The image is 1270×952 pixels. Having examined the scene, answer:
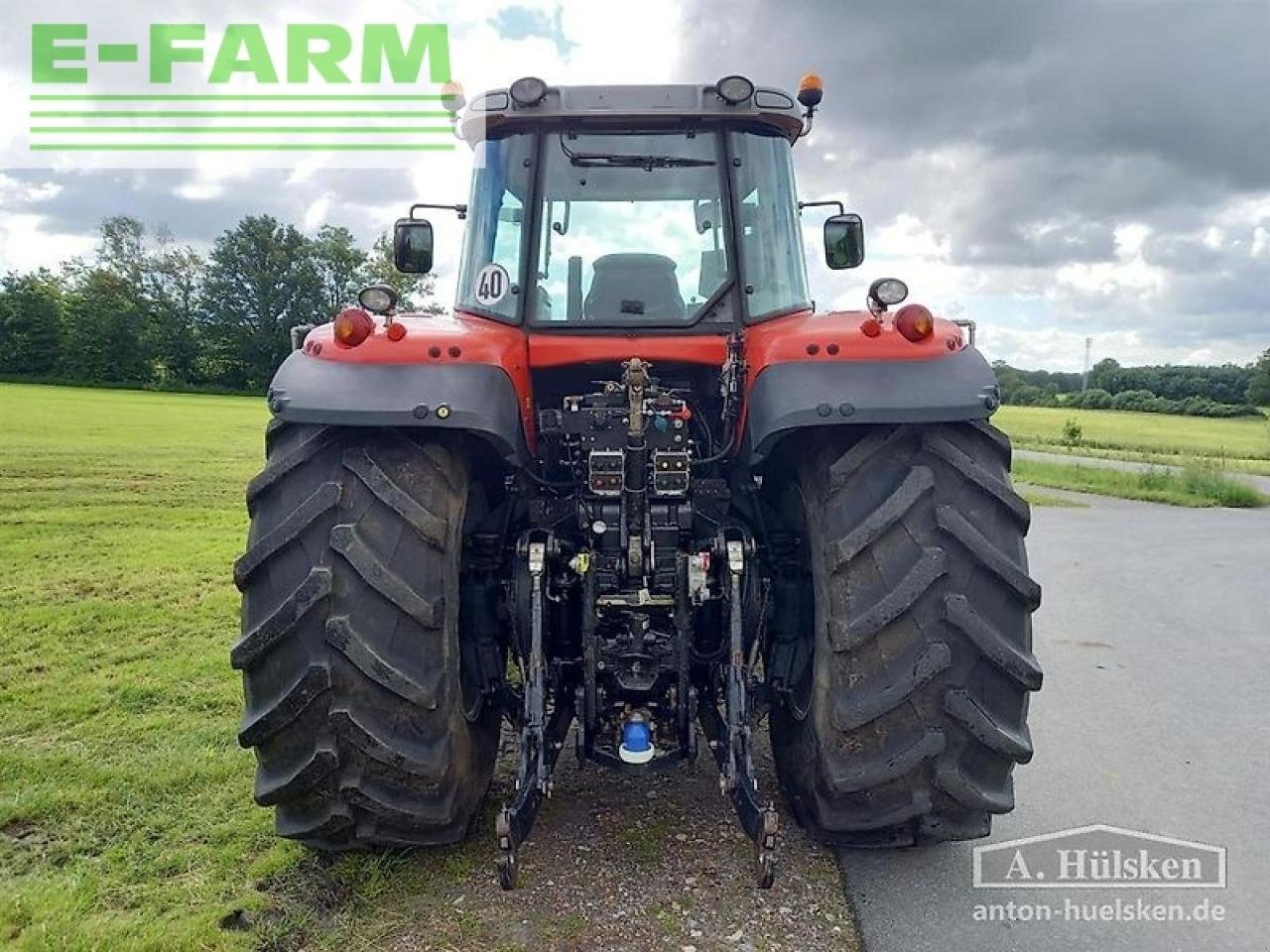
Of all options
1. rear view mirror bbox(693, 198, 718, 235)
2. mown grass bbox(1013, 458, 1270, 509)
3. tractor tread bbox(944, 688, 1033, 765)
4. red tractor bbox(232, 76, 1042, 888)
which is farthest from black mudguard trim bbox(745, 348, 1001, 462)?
mown grass bbox(1013, 458, 1270, 509)

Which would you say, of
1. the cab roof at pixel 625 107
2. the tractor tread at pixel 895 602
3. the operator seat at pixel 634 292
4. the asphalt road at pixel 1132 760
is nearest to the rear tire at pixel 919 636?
the tractor tread at pixel 895 602

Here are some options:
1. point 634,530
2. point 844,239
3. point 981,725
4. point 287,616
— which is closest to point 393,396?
point 287,616

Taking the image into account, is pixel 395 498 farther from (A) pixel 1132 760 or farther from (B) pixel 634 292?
(A) pixel 1132 760

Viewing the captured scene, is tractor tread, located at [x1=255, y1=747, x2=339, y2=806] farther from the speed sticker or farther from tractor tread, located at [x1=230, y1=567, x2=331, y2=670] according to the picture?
the speed sticker

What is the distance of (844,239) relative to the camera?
430 centimetres

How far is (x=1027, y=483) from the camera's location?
18000 millimetres

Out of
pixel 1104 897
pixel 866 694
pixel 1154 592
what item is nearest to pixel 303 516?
pixel 866 694

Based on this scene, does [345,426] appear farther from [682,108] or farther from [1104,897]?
[1104,897]

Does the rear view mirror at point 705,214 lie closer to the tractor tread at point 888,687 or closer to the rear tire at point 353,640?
the rear tire at point 353,640

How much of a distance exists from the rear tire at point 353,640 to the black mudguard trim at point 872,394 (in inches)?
40.9

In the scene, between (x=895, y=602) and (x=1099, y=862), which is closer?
(x=895, y=602)

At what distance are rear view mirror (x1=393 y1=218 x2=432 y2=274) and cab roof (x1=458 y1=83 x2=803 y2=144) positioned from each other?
0.69m

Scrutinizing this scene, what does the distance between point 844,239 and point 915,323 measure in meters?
1.61

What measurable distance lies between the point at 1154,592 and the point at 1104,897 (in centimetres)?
571
